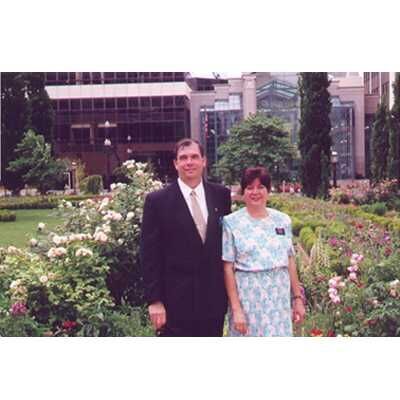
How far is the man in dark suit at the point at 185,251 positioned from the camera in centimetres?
436

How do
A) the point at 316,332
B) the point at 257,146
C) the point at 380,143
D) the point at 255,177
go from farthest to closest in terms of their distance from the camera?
the point at 380,143, the point at 257,146, the point at 316,332, the point at 255,177

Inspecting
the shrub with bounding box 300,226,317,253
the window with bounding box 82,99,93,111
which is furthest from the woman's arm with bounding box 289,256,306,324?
the window with bounding box 82,99,93,111

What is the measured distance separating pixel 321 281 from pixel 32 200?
8.25ft

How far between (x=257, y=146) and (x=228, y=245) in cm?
160

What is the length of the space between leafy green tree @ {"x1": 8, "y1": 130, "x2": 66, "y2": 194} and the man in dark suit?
186 centimetres

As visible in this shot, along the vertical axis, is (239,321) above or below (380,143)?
below

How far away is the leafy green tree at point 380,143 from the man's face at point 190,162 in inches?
→ 79.1

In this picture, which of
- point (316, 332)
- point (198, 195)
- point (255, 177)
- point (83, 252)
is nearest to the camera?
point (255, 177)

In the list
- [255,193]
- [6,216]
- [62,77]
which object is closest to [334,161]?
[255,193]

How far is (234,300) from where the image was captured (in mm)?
4344

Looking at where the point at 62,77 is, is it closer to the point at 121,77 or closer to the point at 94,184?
the point at 121,77

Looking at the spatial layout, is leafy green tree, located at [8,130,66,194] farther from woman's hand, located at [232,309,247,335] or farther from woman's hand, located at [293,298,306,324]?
woman's hand, located at [293,298,306,324]

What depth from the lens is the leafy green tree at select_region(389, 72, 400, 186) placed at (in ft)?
18.9
